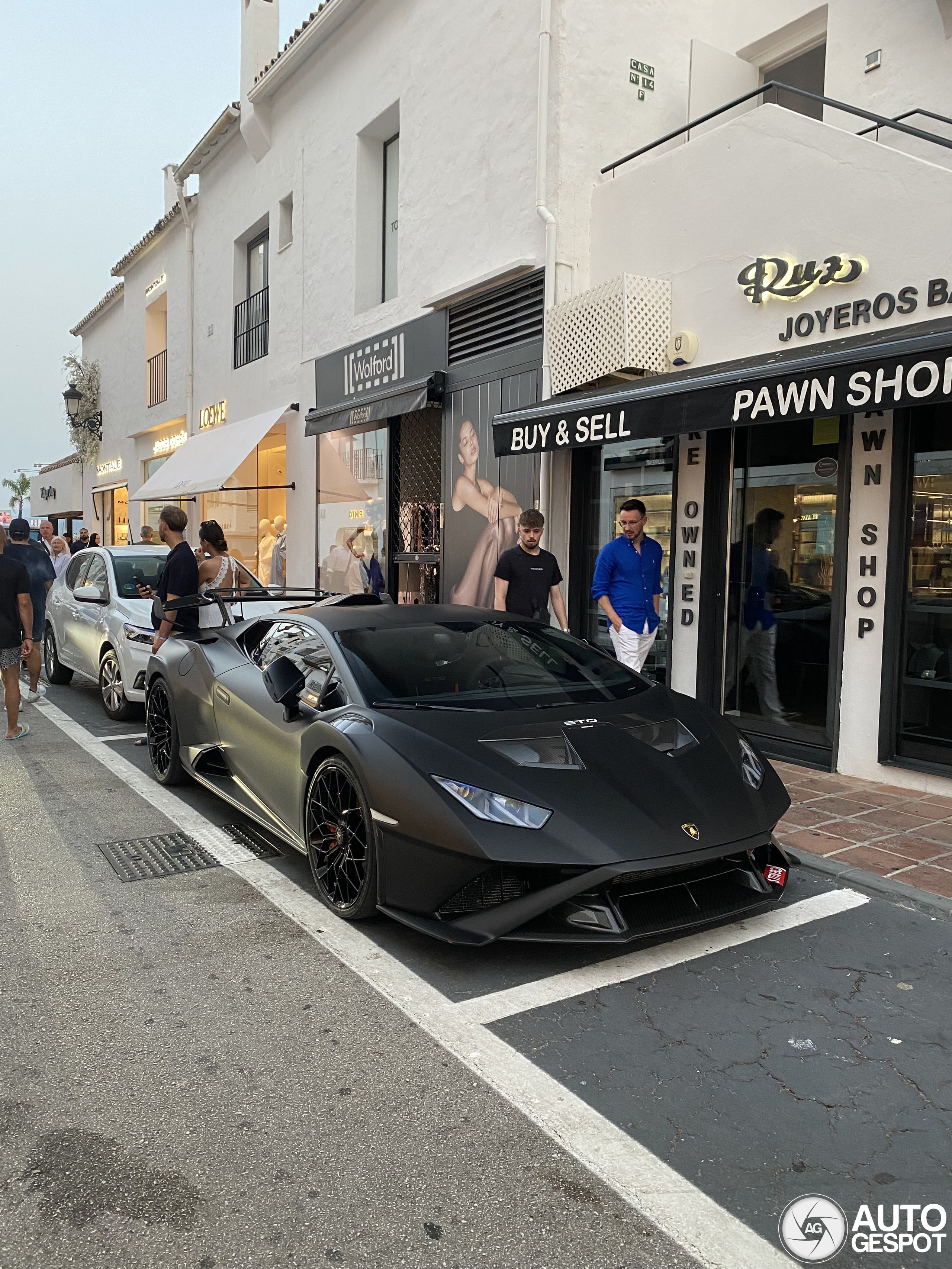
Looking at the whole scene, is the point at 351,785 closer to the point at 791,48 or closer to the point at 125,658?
the point at 125,658

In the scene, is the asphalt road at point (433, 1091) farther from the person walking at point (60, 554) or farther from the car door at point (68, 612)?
the person walking at point (60, 554)

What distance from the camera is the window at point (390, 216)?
12.6 m

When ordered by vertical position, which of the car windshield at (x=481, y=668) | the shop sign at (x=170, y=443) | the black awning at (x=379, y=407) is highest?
the shop sign at (x=170, y=443)

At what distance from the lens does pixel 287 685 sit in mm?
4441

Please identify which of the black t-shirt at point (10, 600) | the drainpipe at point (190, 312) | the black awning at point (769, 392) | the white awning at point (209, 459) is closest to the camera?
the black awning at point (769, 392)

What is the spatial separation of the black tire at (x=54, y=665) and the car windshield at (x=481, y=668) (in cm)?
684

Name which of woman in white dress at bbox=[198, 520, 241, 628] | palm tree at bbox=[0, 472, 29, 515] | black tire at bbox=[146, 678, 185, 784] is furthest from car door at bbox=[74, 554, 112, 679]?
palm tree at bbox=[0, 472, 29, 515]

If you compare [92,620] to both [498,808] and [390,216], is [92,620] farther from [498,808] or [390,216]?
[390,216]

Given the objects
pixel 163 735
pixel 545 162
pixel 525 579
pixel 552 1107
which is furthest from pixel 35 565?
pixel 552 1107

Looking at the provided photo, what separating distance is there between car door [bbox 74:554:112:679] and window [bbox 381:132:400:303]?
5.63m

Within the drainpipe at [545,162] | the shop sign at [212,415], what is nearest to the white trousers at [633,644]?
the drainpipe at [545,162]

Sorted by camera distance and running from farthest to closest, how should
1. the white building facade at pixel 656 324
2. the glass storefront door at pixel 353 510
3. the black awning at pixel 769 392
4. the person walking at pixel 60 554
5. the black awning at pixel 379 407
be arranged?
the person walking at pixel 60 554 → the glass storefront door at pixel 353 510 → the black awning at pixel 379 407 → the white building facade at pixel 656 324 → the black awning at pixel 769 392

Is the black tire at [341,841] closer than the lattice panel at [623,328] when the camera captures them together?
Yes

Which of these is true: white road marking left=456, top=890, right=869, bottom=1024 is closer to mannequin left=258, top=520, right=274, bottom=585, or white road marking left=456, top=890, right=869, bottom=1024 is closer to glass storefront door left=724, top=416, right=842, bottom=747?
glass storefront door left=724, top=416, right=842, bottom=747
